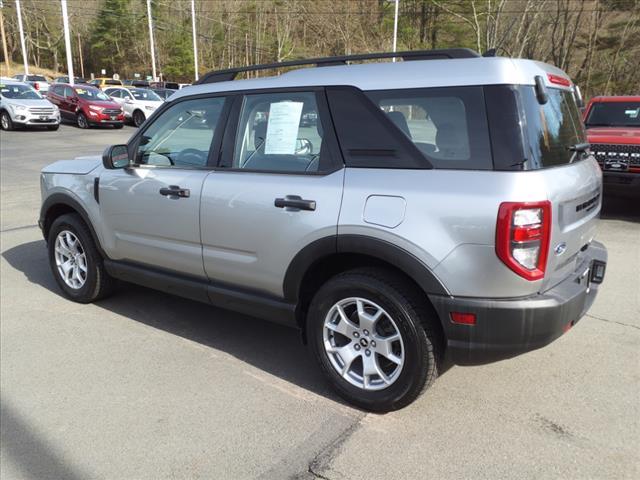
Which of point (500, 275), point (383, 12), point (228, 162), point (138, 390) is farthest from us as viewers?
point (383, 12)

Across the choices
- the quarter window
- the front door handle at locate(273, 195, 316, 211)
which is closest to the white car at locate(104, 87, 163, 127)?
the quarter window

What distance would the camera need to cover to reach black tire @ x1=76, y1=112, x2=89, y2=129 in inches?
939

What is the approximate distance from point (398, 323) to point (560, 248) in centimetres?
92

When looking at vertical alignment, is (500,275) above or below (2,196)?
above

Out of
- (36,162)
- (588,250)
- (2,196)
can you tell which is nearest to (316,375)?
(588,250)

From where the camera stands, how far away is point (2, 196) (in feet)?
31.1

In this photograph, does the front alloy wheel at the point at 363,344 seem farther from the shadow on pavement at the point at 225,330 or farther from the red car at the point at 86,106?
the red car at the point at 86,106

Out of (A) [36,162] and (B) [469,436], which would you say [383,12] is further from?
(B) [469,436]

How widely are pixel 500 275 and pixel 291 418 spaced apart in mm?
1425

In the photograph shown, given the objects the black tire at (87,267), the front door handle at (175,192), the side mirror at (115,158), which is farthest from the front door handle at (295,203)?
the black tire at (87,267)

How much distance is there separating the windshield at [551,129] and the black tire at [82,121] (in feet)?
79.0

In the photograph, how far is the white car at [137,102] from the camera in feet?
85.2

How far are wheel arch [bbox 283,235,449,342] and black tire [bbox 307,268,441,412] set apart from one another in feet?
0.25

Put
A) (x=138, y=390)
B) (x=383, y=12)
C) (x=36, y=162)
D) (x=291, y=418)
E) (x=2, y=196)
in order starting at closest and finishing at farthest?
(x=291, y=418), (x=138, y=390), (x=2, y=196), (x=36, y=162), (x=383, y=12)
